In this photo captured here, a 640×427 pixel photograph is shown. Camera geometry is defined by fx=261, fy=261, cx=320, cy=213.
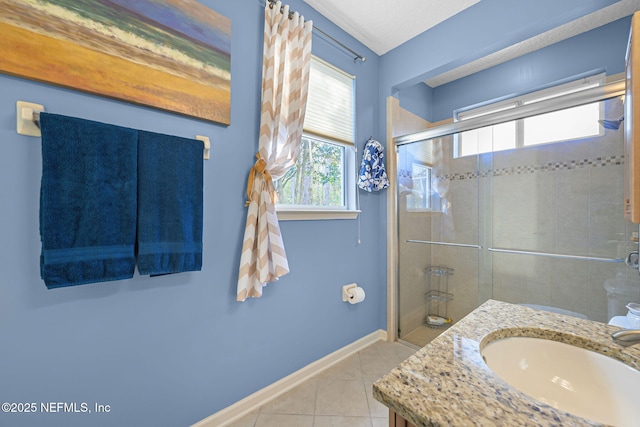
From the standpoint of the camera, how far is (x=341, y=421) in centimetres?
147

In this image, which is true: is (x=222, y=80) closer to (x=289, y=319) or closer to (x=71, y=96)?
(x=71, y=96)

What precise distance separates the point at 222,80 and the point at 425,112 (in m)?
2.45

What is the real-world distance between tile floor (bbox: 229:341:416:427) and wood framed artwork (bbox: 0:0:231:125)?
170 cm

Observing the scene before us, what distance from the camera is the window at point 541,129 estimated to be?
69.1 inches

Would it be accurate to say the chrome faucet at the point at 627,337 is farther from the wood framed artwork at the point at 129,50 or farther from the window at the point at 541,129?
the wood framed artwork at the point at 129,50

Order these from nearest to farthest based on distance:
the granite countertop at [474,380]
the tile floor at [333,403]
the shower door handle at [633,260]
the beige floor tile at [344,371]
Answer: the granite countertop at [474,380] < the tile floor at [333,403] < the shower door handle at [633,260] < the beige floor tile at [344,371]

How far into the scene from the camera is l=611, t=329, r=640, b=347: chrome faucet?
0.68m

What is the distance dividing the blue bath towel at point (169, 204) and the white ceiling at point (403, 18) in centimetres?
145

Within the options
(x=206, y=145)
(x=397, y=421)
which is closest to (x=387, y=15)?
(x=206, y=145)

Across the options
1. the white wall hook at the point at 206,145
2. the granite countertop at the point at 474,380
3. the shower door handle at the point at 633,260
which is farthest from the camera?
the shower door handle at the point at 633,260

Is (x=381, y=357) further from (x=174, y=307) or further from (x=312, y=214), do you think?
(x=174, y=307)

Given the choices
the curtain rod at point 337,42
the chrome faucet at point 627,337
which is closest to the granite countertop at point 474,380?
the chrome faucet at point 627,337

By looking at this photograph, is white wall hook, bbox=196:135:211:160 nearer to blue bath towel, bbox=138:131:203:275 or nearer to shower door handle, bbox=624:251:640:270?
blue bath towel, bbox=138:131:203:275

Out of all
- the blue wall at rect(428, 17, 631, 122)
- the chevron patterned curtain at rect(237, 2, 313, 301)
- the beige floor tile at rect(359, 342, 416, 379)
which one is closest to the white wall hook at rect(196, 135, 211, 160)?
the chevron patterned curtain at rect(237, 2, 313, 301)
